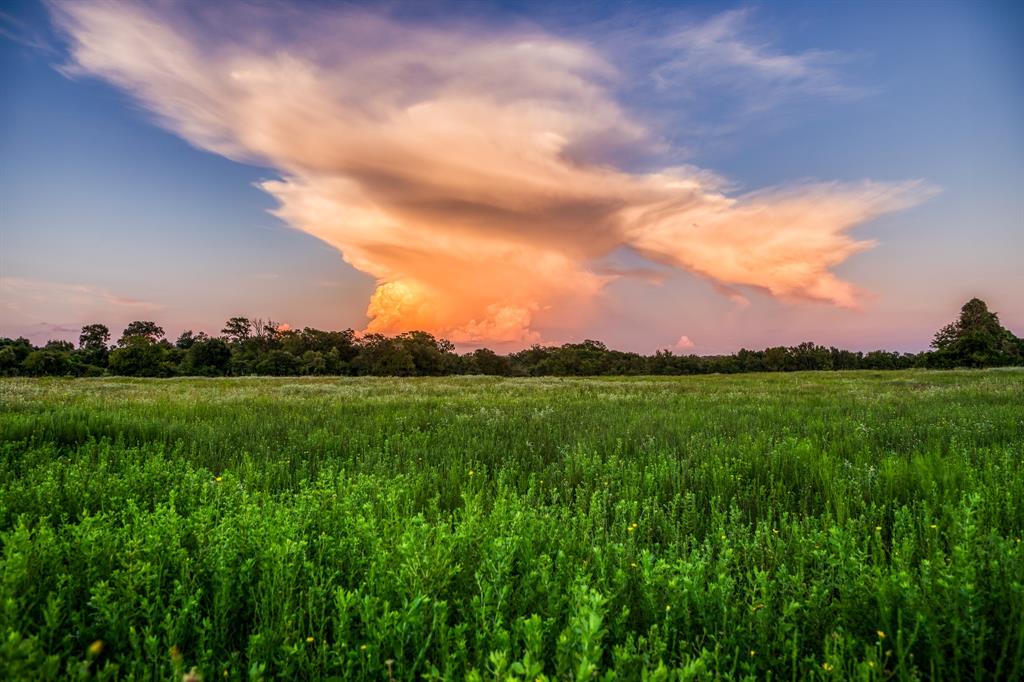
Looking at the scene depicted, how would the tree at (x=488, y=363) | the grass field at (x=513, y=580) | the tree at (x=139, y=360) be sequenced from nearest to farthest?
the grass field at (x=513, y=580) → the tree at (x=139, y=360) → the tree at (x=488, y=363)

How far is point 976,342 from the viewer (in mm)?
68125

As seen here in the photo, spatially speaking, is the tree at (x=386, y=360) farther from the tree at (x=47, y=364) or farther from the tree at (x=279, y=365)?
the tree at (x=47, y=364)

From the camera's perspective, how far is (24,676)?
142 cm

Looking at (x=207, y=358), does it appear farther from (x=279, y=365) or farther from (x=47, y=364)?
(x=47, y=364)

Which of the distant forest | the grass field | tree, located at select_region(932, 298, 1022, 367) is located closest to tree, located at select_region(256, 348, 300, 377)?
the distant forest

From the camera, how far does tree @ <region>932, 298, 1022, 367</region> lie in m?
67.5

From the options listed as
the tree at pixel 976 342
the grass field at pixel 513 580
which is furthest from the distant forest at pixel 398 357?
the grass field at pixel 513 580

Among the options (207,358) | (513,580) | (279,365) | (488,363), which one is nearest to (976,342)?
(488,363)

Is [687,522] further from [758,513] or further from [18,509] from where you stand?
[18,509]

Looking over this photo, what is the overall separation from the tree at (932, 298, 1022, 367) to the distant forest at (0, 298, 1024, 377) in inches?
5.1

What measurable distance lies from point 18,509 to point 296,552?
3.06 metres

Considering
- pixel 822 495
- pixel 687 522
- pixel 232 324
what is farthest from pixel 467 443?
pixel 232 324

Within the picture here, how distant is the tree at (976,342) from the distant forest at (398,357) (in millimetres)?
129

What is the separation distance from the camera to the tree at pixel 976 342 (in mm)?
67500
